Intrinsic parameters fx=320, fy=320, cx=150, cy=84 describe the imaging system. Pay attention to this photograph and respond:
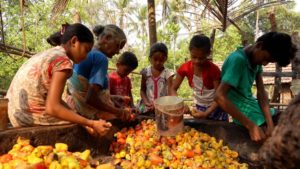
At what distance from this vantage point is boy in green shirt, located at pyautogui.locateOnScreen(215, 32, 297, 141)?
2668mm

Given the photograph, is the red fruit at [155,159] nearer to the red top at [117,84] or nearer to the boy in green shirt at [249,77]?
the boy in green shirt at [249,77]

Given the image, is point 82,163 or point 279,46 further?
point 279,46

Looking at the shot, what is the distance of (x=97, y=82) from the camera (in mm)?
2787

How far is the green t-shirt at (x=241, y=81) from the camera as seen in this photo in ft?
8.96

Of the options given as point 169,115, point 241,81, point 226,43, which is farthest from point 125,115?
point 226,43

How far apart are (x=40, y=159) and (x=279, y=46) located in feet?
6.61

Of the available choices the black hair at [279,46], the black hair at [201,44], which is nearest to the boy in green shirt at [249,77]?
the black hair at [279,46]

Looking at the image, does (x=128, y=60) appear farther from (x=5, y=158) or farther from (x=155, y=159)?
(x=5, y=158)

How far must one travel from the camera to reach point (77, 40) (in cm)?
241

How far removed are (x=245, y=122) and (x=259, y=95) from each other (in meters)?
0.58

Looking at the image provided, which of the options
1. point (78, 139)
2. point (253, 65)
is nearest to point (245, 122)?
point (253, 65)

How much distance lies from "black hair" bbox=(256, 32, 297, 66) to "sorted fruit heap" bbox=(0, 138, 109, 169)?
5.58ft

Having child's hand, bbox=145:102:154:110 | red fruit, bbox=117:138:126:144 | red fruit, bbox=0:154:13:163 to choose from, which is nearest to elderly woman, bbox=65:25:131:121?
red fruit, bbox=117:138:126:144

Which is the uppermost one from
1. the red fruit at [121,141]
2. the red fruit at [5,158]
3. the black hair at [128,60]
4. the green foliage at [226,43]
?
the green foliage at [226,43]
